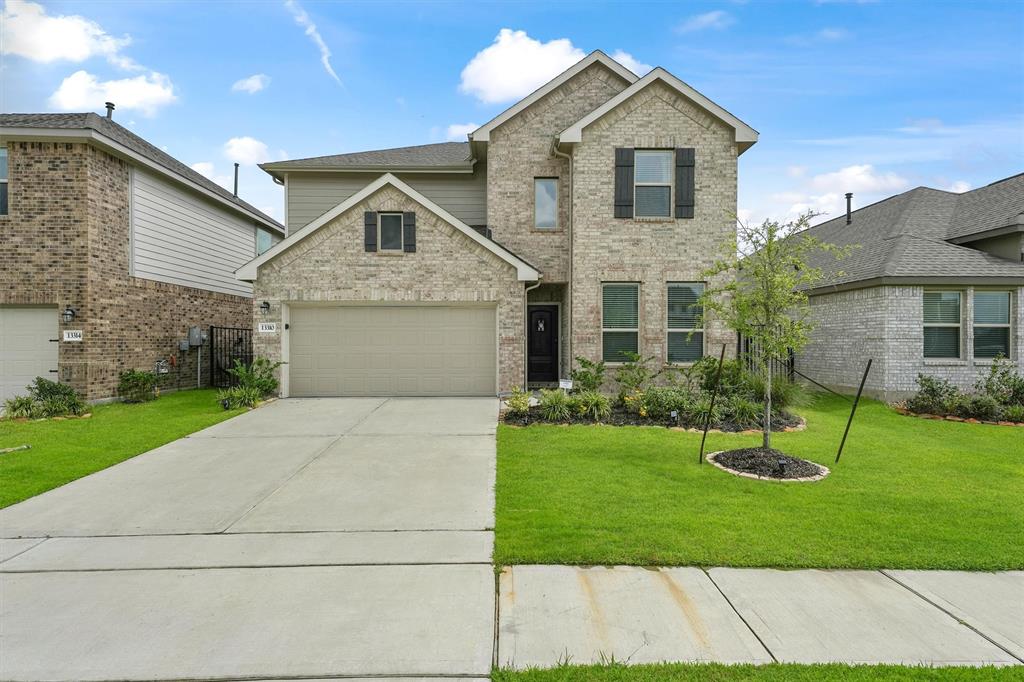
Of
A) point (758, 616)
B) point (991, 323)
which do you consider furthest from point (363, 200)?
point (991, 323)

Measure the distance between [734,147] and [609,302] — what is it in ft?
16.1

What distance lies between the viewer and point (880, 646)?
3.18 m

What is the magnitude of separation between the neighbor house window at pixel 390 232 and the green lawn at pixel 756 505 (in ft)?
20.6

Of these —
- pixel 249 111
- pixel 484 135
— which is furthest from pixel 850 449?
pixel 249 111

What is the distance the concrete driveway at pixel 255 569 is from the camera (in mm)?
3117

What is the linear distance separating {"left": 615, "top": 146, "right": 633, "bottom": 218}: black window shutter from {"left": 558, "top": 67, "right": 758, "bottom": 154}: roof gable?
100 cm

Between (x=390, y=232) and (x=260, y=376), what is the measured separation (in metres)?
4.61

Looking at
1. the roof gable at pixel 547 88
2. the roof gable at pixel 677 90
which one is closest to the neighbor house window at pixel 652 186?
the roof gable at pixel 677 90

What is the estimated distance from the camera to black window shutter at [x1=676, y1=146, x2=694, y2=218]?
42.8 feet

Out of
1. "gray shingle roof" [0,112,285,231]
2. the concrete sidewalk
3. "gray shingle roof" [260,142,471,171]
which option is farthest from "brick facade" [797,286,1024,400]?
"gray shingle roof" [0,112,285,231]

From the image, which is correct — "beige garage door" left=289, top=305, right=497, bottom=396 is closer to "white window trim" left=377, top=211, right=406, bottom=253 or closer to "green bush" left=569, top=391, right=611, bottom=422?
"white window trim" left=377, top=211, right=406, bottom=253

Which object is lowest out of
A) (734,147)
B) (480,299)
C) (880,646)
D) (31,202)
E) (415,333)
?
(880,646)

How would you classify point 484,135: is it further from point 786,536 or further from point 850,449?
point 786,536

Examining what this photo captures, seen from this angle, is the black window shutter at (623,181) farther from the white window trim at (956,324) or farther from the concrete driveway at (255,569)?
the concrete driveway at (255,569)
